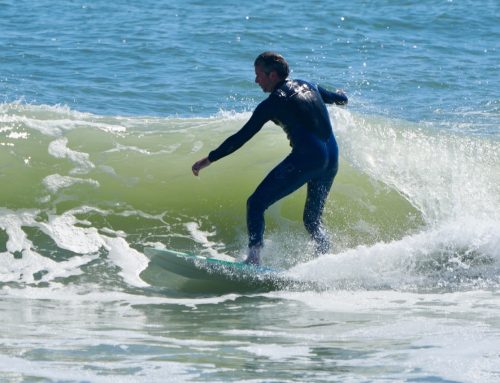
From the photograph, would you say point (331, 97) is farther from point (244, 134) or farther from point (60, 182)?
point (60, 182)

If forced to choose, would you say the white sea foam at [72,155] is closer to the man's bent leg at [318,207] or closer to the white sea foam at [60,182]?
the white sea foam at [60,182]

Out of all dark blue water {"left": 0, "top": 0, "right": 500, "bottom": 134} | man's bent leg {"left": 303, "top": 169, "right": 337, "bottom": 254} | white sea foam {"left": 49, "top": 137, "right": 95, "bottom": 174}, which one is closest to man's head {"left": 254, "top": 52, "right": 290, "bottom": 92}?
man's bent leg {"left": 303, "top": 169, "right": 337, "bottom": 254}

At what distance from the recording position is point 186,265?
7.78m

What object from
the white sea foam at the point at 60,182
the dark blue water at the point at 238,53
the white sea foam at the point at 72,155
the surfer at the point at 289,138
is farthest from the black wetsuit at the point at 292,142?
the dark blue water at the point at 238,53

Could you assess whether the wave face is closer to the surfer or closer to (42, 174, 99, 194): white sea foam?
(42, 174, 99, 194): white sea foam

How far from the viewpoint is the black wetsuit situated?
7562 millimetres

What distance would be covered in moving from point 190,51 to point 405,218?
952 cm

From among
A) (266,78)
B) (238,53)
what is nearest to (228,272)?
(266,78)

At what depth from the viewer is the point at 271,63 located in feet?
24.8

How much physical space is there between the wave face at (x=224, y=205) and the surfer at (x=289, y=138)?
568 mm

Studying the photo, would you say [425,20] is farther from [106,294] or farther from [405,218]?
[106,294]

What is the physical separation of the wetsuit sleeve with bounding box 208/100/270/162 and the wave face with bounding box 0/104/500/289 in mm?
1052

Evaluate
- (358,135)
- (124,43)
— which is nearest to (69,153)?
(358,135)

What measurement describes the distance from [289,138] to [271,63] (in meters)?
0.60
